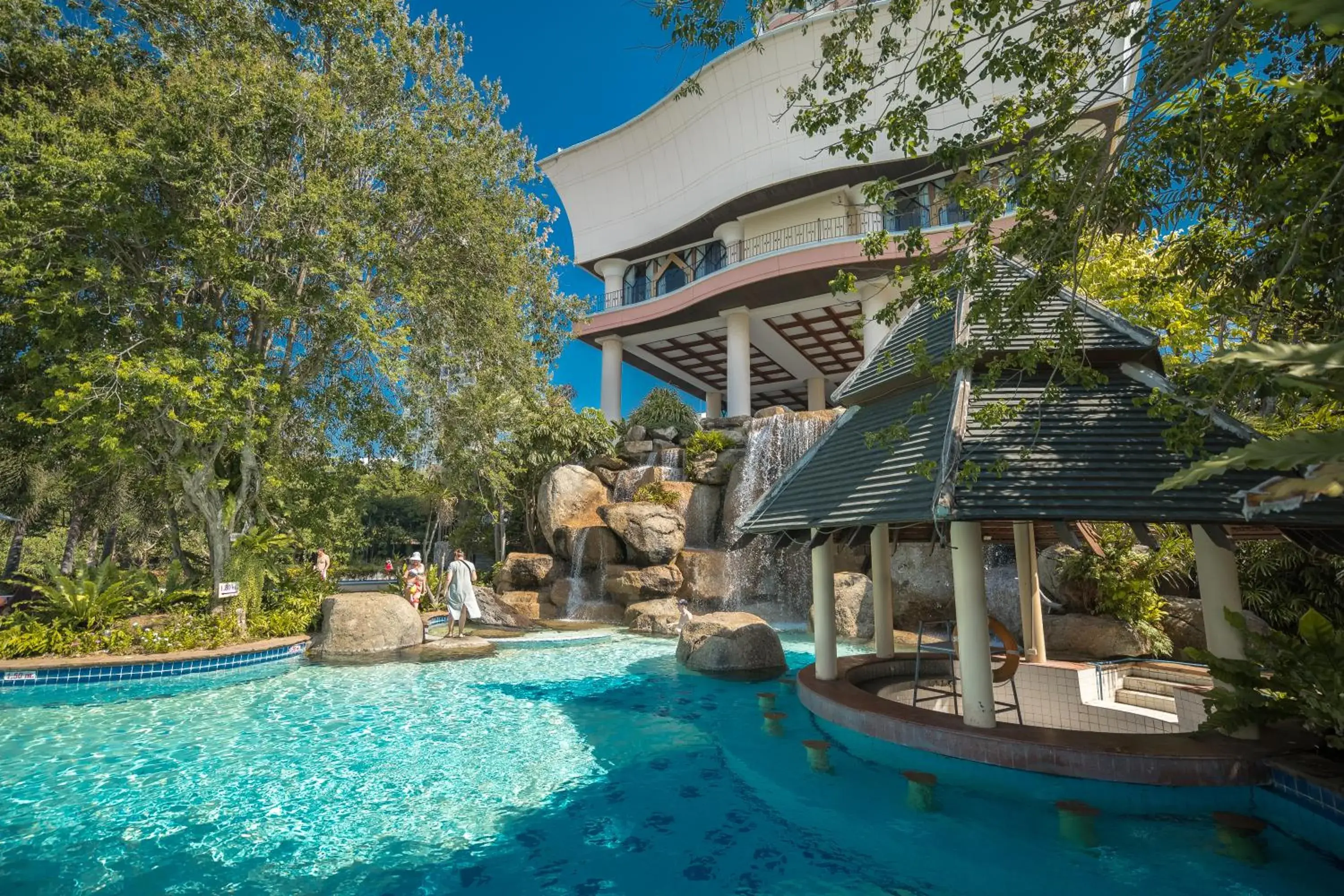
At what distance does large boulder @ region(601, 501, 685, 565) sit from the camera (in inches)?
715

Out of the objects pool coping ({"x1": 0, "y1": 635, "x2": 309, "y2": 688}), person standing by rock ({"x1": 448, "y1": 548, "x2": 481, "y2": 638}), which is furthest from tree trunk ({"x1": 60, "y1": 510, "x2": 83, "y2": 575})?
person standing by rock ({"x1": 448, "y1": 548, "x2": 481, "y2": 638})

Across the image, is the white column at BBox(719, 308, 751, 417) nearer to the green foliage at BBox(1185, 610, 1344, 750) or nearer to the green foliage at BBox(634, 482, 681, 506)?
the green foliage at BBox(634, 482, 681, 506)

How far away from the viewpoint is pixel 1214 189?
6105 millimetres

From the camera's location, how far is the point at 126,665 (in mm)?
10703

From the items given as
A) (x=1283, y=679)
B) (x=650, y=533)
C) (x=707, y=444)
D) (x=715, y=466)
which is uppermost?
(x=707, y=444)

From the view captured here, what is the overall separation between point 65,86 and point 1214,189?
19481 millimetres

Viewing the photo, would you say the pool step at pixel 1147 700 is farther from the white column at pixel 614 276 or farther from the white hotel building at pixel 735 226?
the white column at pixel 614 276

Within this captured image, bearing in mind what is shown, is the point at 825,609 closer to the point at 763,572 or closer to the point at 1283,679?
the point at 1283,679

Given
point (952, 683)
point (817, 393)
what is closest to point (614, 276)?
point (817, 393)

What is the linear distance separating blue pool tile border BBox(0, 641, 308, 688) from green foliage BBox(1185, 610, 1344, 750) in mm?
13797

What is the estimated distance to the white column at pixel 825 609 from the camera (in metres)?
8.66

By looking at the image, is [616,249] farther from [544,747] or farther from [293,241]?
[544,747]

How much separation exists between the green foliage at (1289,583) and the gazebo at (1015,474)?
591 cm

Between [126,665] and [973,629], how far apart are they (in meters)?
12.7
